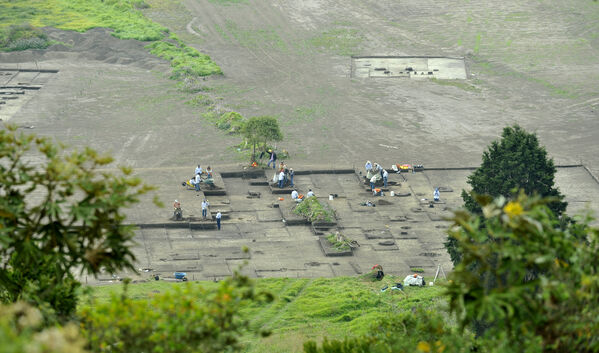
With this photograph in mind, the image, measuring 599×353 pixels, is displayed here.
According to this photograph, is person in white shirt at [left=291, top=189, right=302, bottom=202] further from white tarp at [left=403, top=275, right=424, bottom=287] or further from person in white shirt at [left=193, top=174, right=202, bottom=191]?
white tarp at [left=403, top=275, right=424, bottom=287]

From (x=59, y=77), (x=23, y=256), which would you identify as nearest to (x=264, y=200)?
(x=59, y=77)

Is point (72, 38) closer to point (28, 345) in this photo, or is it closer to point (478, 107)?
point (478, 107)

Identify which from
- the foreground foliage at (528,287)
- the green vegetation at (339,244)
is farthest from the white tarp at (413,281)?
the foreground foliage at (528,287)

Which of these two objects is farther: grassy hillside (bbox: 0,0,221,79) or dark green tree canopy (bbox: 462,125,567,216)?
grassy hillside (bbox: 0,0,221,79)

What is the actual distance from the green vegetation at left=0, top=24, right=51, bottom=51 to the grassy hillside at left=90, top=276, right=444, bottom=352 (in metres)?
49.2

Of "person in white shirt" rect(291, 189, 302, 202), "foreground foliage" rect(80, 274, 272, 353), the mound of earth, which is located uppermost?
"foreground foliage" rect(80, 274, 272, 353)

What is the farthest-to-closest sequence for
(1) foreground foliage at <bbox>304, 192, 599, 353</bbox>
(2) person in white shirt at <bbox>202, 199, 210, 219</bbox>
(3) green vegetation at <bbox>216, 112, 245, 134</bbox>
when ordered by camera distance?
(3) green vegetation at <bbox>216, 112, 245, 134</bbox> < (2) person in white shirt at <bbox>202, 199, 210, 219</bbox> < (1) foreground foliage at <bbox>304, 192, 599, 353</bbox>

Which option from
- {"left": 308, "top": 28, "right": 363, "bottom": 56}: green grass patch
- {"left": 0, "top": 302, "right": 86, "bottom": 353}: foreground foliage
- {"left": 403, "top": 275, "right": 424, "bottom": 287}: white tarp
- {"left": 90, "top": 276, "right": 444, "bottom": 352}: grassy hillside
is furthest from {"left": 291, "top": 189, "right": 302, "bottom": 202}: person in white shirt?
{"left": 0, "top": 302, "right": 86, "bottom": 353}: foreground foliage

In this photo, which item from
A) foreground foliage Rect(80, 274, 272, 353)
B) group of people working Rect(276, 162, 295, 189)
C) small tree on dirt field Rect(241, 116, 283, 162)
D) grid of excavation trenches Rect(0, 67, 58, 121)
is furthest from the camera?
grid of excavation trenches Rect(0, 67, 58, 121)

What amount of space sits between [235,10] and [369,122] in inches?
1314

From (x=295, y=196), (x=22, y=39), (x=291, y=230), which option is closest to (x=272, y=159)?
(x=295, y=196)

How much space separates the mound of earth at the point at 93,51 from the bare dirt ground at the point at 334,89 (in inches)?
6.9

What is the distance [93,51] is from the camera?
299 feet

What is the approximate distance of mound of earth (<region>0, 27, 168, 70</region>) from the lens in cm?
8862
